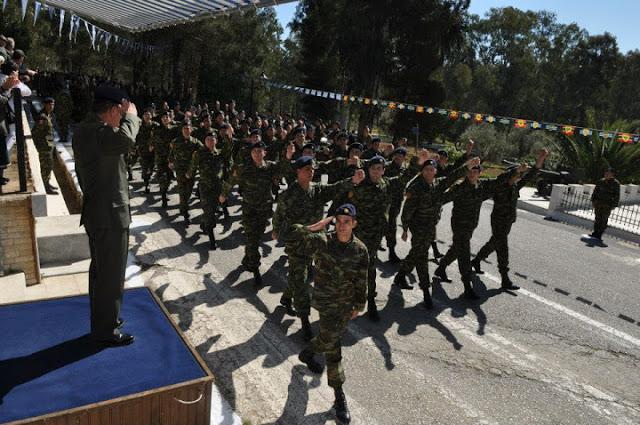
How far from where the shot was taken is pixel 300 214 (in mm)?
6211

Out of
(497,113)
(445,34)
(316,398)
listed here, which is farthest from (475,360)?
(497,113)

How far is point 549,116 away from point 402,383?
60.3 m

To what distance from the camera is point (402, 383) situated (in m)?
4.95

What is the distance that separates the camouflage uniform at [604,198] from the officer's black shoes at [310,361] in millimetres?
9745

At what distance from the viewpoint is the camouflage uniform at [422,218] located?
684 cm

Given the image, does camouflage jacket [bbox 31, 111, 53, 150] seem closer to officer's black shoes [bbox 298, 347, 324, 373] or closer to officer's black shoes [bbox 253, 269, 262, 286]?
officer's black shoes [bbox 253, 269, 262, 286]

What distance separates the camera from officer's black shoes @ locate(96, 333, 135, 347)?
4.12 meters

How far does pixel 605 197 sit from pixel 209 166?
30.6 ft

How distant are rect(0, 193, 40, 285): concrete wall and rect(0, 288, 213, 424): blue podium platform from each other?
129cm

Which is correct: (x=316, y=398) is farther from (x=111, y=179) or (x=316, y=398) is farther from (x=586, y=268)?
(x=586, y=268)

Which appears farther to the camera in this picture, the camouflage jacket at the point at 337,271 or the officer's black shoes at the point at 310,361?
the officer's black shoes at the point at 310,361

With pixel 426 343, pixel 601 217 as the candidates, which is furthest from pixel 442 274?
pixel 601 217

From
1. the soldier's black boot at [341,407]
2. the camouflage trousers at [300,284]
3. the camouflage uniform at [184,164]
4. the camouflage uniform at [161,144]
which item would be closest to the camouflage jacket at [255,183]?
the camouflage trousers at [300,284]

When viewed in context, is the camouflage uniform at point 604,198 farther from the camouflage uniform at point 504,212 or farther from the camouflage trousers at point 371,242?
the camouflage trousers at point 371,242
